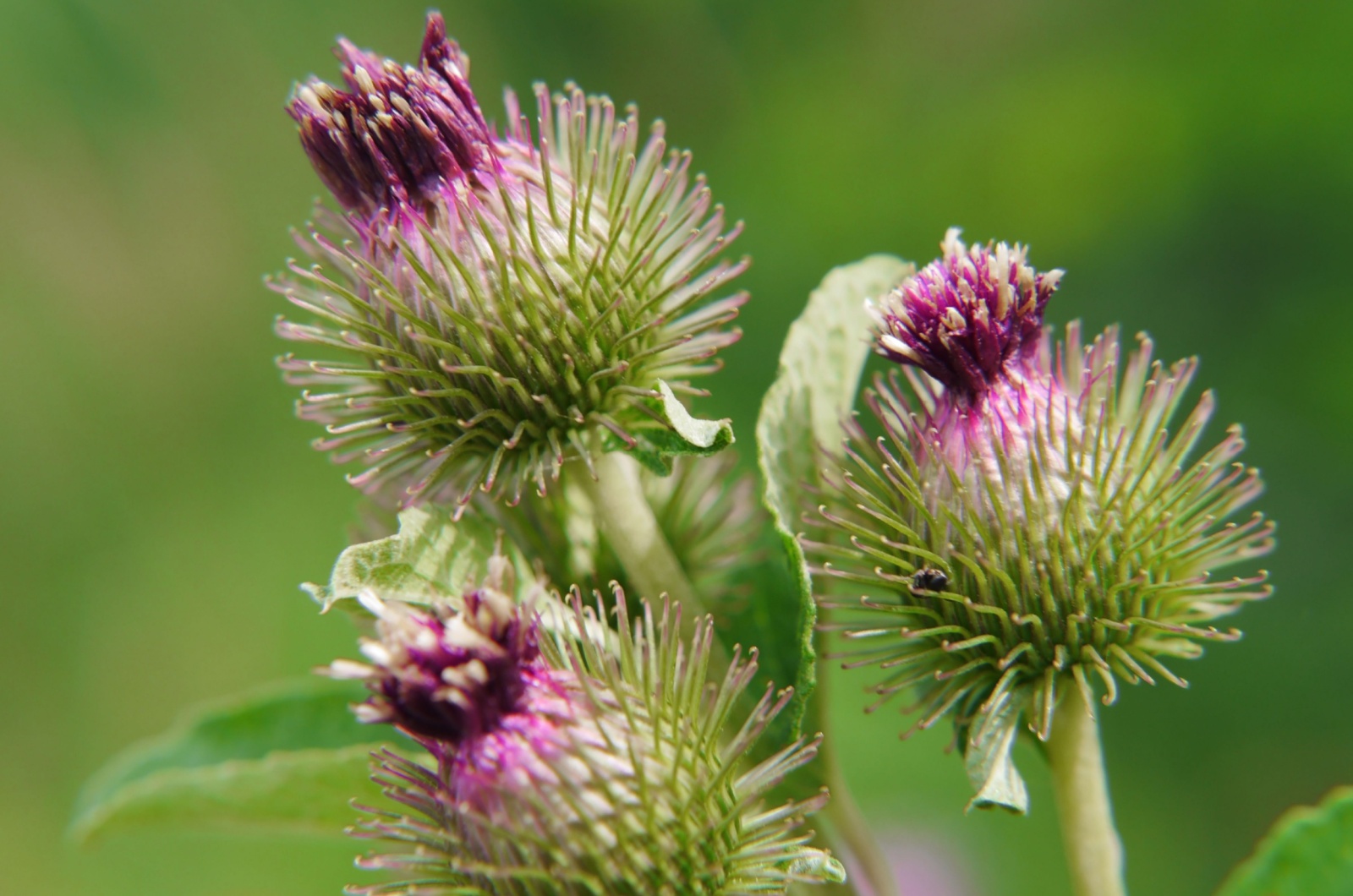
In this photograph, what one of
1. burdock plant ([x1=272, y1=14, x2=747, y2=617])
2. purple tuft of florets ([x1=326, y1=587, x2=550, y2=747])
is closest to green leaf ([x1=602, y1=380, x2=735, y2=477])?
burdock plant ([x1=272, y1=14, x2=747, y2=617])

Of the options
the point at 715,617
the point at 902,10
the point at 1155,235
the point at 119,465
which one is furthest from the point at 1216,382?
the point at 119,465

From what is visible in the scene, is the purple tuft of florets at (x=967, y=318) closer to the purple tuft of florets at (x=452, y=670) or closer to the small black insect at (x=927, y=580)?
the small black insect at (x=927, y=580)

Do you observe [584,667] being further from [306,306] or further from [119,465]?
[119,465]

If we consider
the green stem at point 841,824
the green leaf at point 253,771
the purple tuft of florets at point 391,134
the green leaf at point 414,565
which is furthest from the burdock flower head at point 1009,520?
the green leaf at point 253,771

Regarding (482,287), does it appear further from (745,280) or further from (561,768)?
(745,280)

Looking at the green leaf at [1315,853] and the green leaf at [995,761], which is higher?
the green leaf at [995,761]

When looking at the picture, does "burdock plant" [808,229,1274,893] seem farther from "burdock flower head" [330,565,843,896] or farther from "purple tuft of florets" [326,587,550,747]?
"purple tuft of florets" [326,587,550,747]

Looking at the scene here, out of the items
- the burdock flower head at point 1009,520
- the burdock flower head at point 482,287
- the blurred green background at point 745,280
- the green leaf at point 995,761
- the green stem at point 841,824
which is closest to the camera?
the green leaf at point 995,761
